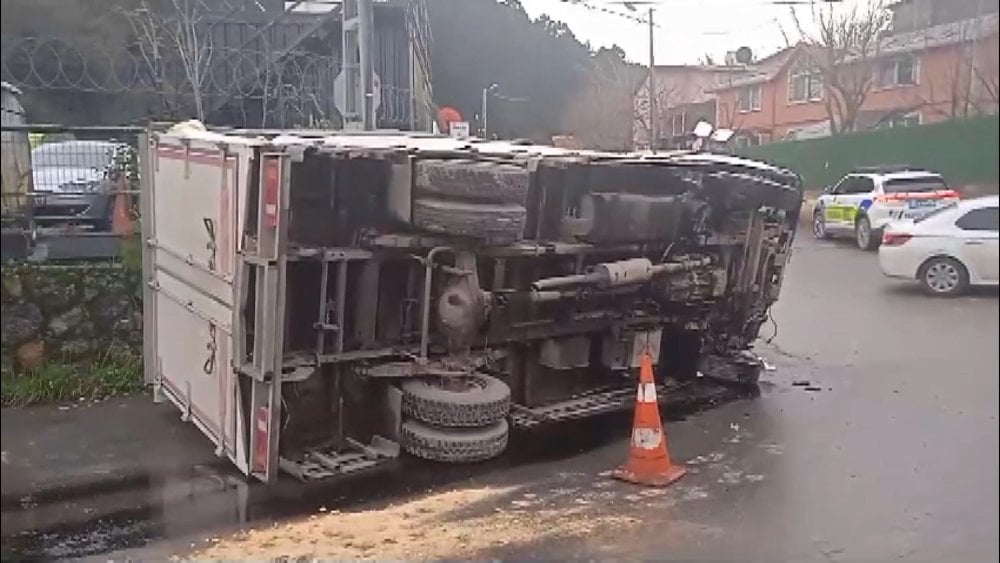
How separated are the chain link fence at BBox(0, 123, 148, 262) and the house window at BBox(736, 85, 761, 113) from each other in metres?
1.24

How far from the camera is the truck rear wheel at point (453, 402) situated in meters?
4.31

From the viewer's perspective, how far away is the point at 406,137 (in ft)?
11.6

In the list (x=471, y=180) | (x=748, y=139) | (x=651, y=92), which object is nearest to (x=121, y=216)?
(x=471, y=180)

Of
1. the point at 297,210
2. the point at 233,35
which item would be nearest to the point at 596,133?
the point at 233,35

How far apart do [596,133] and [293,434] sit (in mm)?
2451

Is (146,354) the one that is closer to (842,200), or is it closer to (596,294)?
(596,294)

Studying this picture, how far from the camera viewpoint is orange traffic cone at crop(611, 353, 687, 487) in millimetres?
4004

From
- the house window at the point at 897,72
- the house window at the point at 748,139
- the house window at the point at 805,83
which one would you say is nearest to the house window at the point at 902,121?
the house window at the point at 897,72

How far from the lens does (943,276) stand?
1.45m

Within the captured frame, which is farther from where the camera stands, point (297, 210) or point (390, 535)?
point (297, 210)

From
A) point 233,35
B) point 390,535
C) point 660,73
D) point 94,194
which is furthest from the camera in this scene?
point 390,535

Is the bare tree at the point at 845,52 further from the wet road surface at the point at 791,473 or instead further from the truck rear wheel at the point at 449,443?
the truck rear wheel at the point at 449,443

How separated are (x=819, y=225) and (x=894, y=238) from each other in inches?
14.0

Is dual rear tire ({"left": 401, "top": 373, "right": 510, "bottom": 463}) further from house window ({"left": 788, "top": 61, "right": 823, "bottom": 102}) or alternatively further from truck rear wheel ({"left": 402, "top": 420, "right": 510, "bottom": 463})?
house window ({"left": 788, "top": 61, "right": 823, "bottom": 102})
